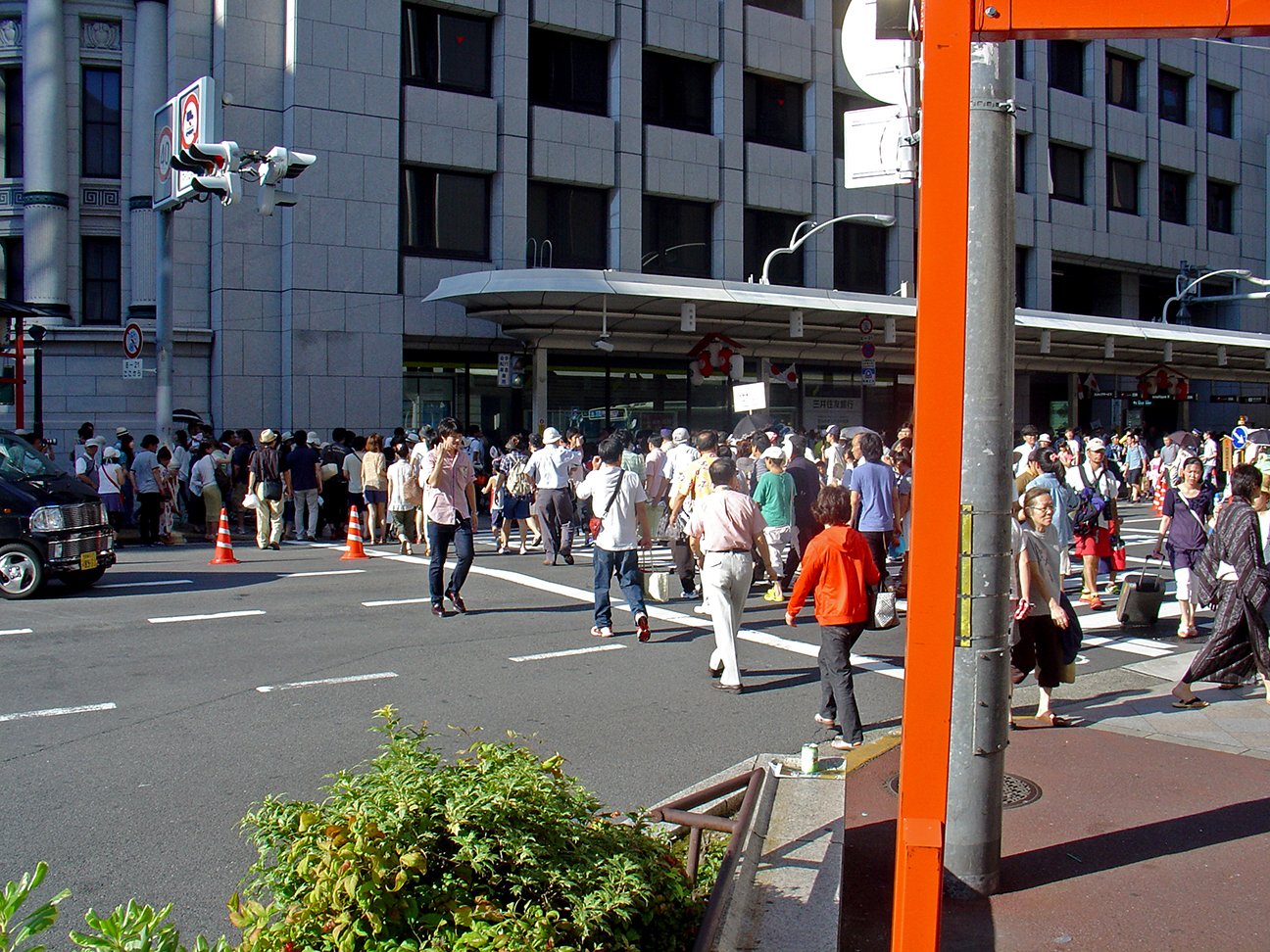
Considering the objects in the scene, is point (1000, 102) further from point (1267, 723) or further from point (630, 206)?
point (630, 206)

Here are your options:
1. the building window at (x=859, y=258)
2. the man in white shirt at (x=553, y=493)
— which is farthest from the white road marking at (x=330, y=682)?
the building window at (x=859, y=258)

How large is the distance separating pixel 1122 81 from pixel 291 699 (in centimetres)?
3921

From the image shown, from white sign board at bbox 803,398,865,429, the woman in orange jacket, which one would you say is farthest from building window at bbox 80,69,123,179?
the woman in orange jacket

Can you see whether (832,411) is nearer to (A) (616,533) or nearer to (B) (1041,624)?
(A) (616,533)

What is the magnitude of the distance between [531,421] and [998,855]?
21.9 meters

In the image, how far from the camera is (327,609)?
11016 millimetres

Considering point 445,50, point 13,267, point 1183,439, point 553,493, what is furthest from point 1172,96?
point 13,267

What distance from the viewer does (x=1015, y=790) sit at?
5.64 meters

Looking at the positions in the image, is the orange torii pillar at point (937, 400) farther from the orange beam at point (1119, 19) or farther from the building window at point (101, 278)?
the building window at point (101, 278)

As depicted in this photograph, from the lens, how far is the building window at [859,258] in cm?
3069

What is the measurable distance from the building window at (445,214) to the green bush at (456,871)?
885 inches

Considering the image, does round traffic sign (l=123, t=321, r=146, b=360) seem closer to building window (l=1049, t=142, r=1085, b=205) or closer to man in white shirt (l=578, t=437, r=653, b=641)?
man in white shirt (l=578, t=437, r=653, b=641)

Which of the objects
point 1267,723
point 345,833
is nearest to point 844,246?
point 1267,723

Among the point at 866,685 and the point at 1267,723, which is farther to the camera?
the point at 866,685
